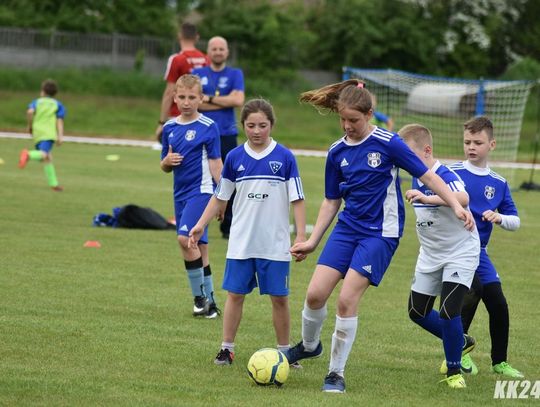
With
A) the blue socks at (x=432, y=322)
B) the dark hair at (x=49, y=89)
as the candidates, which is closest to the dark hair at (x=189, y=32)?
the blue socks at (x=432, y=322)

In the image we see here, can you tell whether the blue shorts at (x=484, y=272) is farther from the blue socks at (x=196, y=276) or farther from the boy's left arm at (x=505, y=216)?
the blue socks at (x=196, y=276)

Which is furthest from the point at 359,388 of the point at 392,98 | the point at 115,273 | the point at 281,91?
the point at 281,91

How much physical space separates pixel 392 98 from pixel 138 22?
63.5 feet

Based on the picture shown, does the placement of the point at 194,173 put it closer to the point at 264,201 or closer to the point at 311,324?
the point at 264,201

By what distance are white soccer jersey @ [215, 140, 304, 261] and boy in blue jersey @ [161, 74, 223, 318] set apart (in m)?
1.70

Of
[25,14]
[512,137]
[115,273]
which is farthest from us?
[25,14]

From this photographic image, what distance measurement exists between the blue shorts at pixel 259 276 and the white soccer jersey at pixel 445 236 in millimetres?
939

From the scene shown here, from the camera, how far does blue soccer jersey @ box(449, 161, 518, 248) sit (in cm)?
705

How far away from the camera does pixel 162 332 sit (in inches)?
314

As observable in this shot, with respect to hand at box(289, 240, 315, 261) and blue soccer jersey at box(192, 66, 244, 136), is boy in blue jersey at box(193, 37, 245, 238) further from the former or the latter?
hand at box(289, 240, 315, 261)

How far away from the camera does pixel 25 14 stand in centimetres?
4331

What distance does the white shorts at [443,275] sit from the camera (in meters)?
6.64

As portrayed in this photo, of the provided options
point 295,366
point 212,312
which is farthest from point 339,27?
point 295,366

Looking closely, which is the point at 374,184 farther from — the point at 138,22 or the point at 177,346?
the point at 138,22
